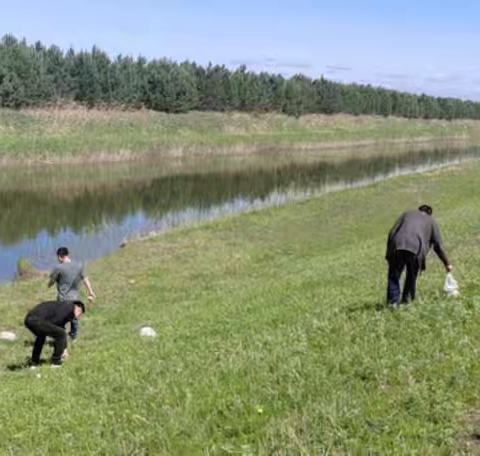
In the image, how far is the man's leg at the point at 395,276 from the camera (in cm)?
1110

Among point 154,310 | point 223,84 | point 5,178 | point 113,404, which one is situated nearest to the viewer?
point 113,404

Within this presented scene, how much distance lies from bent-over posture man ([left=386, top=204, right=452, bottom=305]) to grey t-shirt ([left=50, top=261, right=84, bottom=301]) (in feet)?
22.5

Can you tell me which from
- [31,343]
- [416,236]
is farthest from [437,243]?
[31,343]

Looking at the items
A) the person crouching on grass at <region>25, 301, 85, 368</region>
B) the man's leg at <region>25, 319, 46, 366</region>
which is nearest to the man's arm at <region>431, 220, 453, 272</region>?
the person crouching on grass at <region>25, 301, 85, 368</region>

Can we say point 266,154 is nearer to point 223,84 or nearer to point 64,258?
point 223,84

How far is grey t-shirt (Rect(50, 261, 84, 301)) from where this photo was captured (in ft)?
46.6

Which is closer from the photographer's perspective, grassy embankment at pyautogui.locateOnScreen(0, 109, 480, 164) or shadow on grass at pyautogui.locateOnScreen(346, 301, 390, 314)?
shadow on grass at pyautogui.locateOnScreen(346, 301, 390, 314)

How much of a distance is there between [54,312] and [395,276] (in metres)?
6.51

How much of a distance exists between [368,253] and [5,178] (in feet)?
120

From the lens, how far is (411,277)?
37.6 ft

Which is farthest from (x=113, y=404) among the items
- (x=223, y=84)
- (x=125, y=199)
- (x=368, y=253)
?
(x=223, y=84)

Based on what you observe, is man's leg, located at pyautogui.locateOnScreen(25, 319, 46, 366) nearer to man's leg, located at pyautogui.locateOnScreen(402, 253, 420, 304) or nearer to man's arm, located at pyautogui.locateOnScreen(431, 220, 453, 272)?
man's leg, located at pyautogui.locateOnScreen(402, 253, 420, 304)

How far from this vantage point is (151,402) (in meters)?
8.12

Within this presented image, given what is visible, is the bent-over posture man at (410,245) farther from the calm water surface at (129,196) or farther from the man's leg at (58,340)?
the calm water surface at (129,196)
